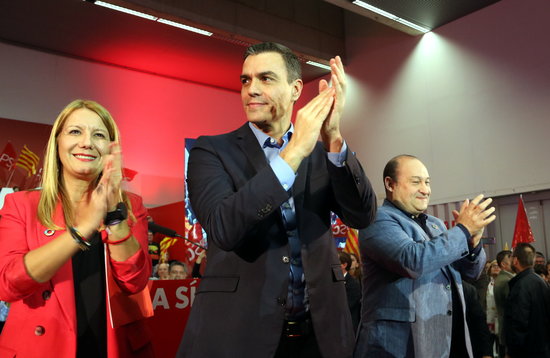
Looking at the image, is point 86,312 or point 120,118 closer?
point 86,312

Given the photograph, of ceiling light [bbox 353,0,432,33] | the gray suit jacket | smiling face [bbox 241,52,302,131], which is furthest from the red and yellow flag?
smiling face [bbox 241,52,302,131]

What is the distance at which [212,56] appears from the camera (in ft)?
38.3

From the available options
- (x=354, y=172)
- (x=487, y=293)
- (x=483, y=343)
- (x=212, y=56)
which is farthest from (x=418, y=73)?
(x=354, y=172)

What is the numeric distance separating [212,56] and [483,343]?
9138 mm

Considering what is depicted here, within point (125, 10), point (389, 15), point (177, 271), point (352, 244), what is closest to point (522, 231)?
point (352, 244)

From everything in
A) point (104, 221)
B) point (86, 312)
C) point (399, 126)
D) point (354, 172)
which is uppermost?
point (399, 126)

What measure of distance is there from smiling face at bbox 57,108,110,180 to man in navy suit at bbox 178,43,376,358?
445 millimetres

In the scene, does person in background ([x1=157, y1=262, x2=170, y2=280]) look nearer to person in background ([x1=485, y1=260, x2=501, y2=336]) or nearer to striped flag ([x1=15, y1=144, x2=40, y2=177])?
striped flag ([x1=15, y1=144, x2=40, y2=177])

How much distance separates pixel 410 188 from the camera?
2.89 m

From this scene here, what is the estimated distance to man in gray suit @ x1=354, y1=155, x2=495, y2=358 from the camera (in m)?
2.48

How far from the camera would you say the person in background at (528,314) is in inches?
228

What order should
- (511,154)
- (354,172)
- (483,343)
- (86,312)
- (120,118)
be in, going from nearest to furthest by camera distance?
1. (354,172)
2. (86,312)
3. (483,343)
4. (511,154)
5. (120,118)

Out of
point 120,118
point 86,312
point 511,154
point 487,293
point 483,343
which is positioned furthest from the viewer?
point 120,118

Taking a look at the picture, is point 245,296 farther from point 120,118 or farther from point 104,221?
point 120,118
